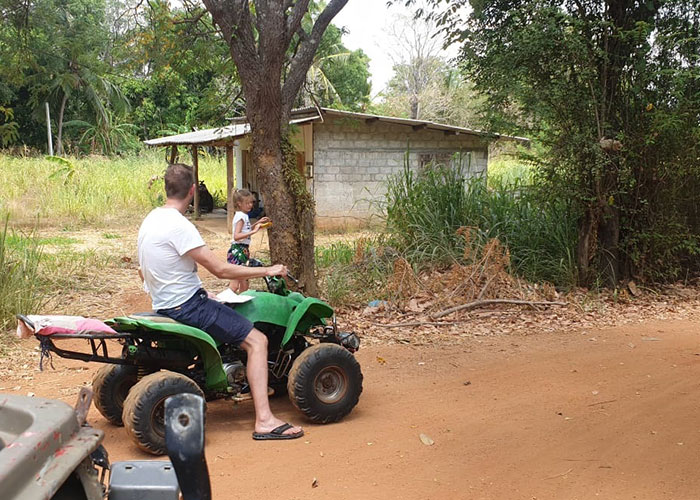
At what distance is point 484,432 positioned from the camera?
483cm

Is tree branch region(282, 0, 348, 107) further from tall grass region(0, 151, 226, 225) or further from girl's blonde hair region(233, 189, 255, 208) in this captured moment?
tall grass region(0, 151, 226, 225)

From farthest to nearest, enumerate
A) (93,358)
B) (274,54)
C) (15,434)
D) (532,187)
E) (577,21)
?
(532,187), (577,21), (274,54), (93,358), (15,434)

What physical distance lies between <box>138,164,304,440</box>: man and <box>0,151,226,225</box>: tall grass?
1381cm

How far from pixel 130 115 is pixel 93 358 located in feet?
109

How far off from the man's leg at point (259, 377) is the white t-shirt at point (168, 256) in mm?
512

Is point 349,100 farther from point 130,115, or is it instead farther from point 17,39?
point 17,39

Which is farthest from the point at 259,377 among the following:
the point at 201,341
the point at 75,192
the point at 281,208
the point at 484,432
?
the point at 75,192

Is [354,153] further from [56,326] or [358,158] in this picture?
[56,326]

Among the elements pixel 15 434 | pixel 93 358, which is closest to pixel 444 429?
pixel 93 358

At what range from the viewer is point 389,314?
27.6ft

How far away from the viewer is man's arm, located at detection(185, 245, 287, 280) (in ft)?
14.5

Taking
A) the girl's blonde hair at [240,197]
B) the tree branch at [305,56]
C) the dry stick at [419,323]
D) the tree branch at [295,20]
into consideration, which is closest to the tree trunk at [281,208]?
the tree branch at [305,56]

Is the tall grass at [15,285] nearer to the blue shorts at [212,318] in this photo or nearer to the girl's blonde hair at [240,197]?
the girl's blonde hair at [240,197]

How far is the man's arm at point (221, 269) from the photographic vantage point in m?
4.42
